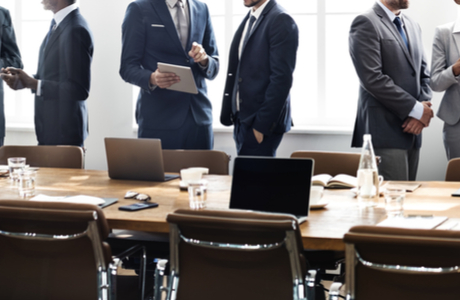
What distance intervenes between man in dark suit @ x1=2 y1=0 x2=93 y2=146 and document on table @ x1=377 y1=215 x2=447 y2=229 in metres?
3.74

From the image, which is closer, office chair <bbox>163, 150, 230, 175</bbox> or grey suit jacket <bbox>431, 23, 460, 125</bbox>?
office chair <bbox>163, 150, 230, 175</bbox>

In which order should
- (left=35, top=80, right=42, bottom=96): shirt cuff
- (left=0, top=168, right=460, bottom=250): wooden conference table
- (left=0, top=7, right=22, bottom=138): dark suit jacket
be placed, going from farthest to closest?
1. (left=0, top=7, right=22, bottom=138): dark suit jacket
2. (left=35, top=80, right=42, bottom=96): shirt cuff
3. (left=0, top=168, right=460, bottom=250): wooden conference table

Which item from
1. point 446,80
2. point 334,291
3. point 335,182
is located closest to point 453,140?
point 446,80

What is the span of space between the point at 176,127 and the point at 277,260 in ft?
8.69

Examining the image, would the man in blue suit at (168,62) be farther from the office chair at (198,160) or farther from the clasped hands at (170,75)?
the office chair at (198,160)

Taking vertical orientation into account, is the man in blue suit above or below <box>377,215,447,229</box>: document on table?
above

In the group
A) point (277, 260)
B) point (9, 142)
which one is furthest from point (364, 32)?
point (9, 142)

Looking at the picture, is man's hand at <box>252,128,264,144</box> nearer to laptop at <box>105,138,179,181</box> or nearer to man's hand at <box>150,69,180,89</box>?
man's hand at <box>150,69,180,89</box>

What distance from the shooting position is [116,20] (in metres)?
5.68

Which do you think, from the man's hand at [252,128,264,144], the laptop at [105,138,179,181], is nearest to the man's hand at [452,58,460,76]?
the man's hand at [252,128,264,144]

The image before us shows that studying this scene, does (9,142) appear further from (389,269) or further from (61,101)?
(389,269)

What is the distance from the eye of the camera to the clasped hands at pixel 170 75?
12.6 ft

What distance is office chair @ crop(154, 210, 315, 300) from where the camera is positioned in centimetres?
165

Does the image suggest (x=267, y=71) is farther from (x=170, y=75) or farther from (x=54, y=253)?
(x=54, y=253)
